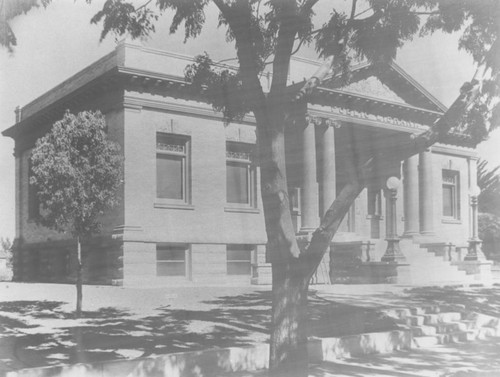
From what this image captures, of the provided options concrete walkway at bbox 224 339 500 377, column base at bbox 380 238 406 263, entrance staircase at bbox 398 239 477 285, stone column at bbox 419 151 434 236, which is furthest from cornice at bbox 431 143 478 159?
concrete walkway at bbox 224 339 500 377

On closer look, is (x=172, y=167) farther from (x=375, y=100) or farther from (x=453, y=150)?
(x=453, y=150)

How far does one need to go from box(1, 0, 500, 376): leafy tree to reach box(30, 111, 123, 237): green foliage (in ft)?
14.4

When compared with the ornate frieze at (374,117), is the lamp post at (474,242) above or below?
below

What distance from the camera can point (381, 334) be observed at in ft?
35.1

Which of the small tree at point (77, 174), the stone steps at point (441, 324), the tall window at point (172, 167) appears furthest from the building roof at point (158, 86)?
the stone steps at point (441, 324)

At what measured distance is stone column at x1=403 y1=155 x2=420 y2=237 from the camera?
28.0 meters

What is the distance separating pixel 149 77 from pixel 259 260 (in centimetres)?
838

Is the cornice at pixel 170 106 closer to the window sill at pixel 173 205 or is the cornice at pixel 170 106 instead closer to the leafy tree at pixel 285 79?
the window sill at pixel 173 205

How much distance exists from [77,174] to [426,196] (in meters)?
20.2

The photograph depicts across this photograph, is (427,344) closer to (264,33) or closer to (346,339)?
(346,339)

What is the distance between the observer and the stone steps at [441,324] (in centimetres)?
1176

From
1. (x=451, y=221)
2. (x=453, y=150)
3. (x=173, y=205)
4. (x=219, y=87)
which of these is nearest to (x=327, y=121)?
(x=173, y=205)

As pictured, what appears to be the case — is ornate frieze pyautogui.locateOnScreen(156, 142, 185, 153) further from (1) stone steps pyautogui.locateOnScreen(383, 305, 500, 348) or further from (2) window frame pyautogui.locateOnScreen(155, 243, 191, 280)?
(1) stone steps pyautogui.locateOnScreen(383, 305, 500, 348)

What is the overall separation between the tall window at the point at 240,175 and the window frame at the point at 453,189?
1194 centimetres
